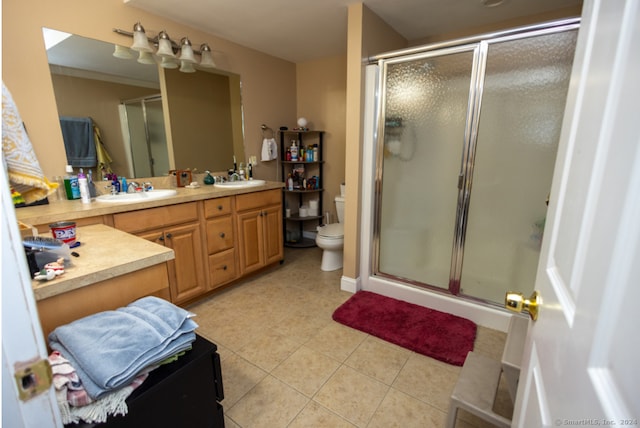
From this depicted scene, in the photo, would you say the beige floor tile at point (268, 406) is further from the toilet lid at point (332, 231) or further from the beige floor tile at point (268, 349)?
the toilet lid at point (332, 231)

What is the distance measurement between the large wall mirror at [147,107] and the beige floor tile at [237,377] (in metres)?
1.62

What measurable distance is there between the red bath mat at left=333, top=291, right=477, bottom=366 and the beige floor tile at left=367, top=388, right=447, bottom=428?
375mm

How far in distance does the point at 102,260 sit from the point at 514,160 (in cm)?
225

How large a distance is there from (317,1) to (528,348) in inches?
92.0

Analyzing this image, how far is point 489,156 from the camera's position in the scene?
194 cm

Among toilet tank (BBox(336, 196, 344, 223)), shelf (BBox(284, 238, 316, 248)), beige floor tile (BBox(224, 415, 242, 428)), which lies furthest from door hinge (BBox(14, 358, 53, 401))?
shelf (BBox(284, 238, 316, 248))

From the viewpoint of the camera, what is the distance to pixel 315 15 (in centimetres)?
228

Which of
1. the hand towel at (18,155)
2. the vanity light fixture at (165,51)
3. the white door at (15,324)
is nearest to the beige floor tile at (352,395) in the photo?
the white door at (15,324)

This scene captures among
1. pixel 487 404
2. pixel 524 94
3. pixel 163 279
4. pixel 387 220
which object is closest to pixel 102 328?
pixel 163 279

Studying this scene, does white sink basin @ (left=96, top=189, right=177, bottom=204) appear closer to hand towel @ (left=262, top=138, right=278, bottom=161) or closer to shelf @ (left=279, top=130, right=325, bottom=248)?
hand towel @ (left=262, top=138, right=278, bottom=161)

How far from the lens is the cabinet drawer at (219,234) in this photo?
230 centimetres

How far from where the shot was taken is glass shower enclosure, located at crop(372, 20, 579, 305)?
5.74 ft

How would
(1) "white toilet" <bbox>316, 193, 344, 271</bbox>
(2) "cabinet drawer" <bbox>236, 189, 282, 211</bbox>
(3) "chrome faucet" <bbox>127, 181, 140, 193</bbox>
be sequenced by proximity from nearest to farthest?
(3) "chrome faucet" <bbox>127, 181, 140, 193</bbox>
(2) "cabinet drawer" <bbox>236, 189, 282, 211</bbox>
(1) "white toilet" <bbox>316, 193, 344, 271</bbox>

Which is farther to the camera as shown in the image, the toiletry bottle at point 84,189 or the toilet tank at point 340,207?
the toilet tank at point 340,207
